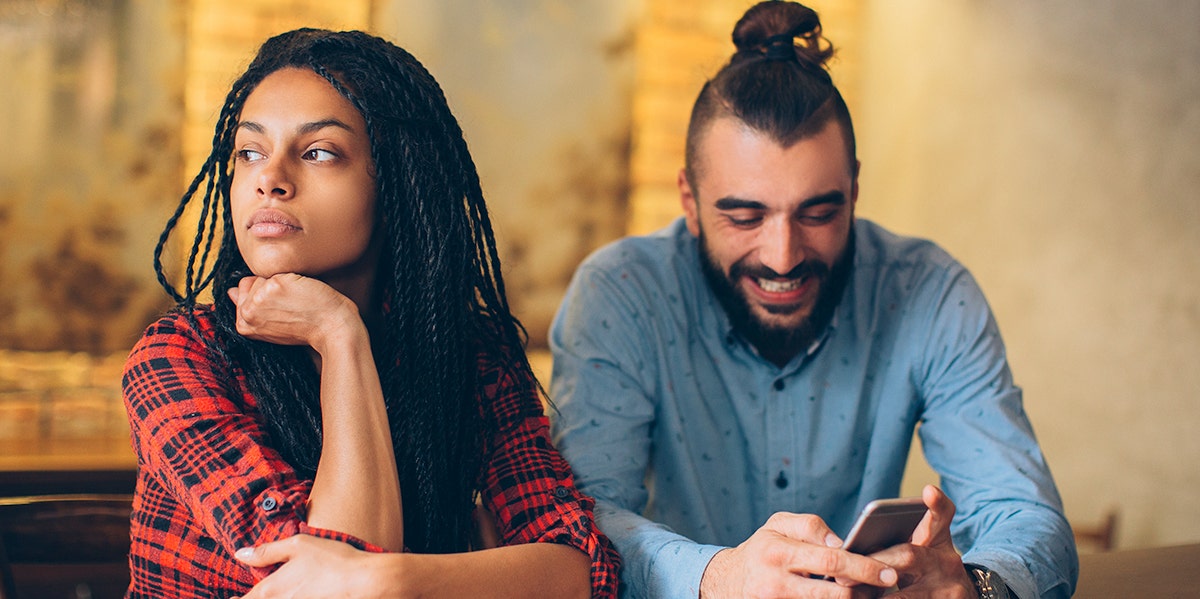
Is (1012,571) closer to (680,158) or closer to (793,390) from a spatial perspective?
(793,390)

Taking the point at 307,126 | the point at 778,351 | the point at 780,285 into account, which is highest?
the point at 307,126

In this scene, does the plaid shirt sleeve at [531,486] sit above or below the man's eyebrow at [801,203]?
below

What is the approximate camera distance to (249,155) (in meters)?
1.41

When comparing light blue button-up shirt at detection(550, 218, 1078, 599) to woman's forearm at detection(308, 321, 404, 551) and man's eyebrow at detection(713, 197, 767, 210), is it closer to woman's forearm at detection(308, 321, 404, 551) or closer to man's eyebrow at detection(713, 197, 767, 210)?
man's eyebrow at detection(713, 197, 767, 210)

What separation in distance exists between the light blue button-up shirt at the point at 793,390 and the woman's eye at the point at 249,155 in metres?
0.67

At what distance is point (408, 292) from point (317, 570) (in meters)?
Result: 0.47

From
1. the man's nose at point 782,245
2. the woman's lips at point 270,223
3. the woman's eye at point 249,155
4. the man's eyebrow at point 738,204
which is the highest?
the woman's eye at point 249,155

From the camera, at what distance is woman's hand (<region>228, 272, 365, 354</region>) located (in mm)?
1326

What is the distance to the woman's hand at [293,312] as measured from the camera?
52.2 inches

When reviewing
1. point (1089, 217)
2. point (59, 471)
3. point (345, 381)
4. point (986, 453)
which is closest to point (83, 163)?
point (59, 471)

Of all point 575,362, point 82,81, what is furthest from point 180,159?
point 575,362

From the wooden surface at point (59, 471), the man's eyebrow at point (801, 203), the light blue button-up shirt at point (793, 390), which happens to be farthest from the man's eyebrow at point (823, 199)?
the wooden surface at point (59, 471)

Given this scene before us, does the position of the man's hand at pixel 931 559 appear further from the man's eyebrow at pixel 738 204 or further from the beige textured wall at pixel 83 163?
the beige textured wall at pixel 83 163

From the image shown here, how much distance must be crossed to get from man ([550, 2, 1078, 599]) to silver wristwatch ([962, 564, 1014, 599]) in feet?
0.69
